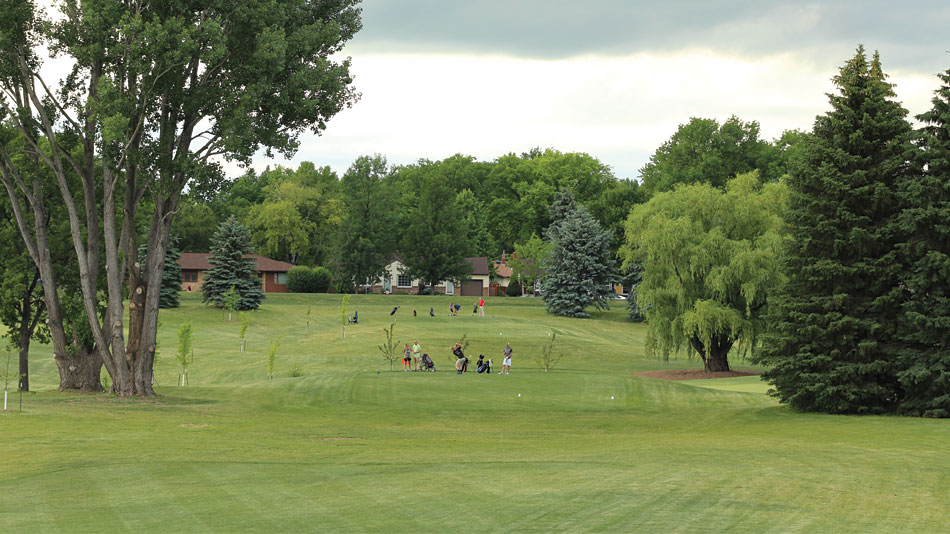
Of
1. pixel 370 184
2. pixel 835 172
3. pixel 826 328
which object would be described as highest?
pixel 370 184

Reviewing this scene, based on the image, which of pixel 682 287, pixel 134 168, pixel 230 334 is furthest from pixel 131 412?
pixel 230 334

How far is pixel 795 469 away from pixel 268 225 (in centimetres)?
→ 9270

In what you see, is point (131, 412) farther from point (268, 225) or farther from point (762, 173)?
point (762, 173)

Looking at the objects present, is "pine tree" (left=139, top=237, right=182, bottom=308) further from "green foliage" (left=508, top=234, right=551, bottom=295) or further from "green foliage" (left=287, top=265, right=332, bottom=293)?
"green foliage" (left=508, top=234, right=551, bottom=295)

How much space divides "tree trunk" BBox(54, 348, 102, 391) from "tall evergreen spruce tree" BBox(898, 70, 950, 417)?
88.2 feet

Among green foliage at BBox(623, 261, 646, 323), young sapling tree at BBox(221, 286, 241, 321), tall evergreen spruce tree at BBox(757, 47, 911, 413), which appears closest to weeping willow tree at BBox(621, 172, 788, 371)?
tall evergreen spruce tree at BBox(757, 47, 911, 413)

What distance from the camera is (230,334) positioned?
5841 cm

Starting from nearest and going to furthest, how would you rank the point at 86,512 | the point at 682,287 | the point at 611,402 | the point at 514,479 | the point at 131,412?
the point at 86,512 < the point at 514,479 < the point at 131,412 < the point at 611,402 < the point at 682,287

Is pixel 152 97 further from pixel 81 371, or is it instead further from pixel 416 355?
pixel 416 355

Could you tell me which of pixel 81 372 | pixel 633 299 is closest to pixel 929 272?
pixel 81 372

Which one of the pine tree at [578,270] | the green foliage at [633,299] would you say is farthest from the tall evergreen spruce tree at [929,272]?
the pine tree at [578,270]

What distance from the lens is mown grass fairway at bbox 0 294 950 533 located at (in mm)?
11047

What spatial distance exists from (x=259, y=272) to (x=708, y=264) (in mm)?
63089

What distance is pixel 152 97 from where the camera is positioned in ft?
85.9
